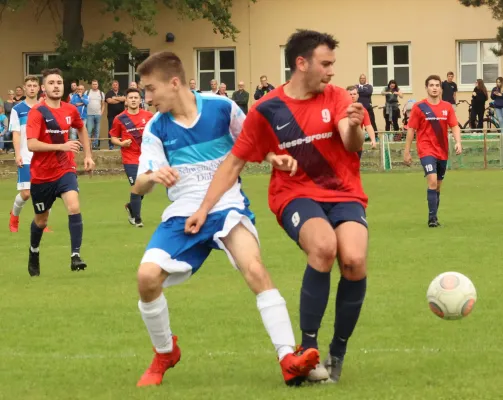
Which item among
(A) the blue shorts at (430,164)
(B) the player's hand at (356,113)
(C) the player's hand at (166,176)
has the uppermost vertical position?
(B) the player's hand at (356,113)

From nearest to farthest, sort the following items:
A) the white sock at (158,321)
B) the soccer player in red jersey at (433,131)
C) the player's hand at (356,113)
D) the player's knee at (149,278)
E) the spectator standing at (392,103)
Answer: the player's hand at (356,113) < the player's knee at (149,278) < the white sock at (158,321) < the soccer player in red jersey at (433,131) < the spectator standing at (392,103)

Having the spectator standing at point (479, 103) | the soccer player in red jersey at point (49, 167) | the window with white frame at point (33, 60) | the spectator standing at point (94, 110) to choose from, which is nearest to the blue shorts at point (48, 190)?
the soccer player in red jersey at point (49, 167)

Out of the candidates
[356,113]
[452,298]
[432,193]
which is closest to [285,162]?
[356,113]

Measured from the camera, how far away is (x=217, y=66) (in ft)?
144

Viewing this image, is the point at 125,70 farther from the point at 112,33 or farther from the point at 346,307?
the point at 346,307

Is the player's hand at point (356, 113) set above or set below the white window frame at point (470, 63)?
below

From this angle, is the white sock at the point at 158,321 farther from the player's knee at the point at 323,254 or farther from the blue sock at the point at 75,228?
the blue sock at the point at 75,228

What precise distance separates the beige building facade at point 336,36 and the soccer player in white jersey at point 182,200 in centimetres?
3518

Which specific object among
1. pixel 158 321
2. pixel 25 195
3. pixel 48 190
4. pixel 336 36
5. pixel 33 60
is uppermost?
pixel 336 36

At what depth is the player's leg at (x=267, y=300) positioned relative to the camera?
6.39 metres

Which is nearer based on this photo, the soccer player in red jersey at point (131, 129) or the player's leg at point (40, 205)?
the player's leg at point (40, 205)

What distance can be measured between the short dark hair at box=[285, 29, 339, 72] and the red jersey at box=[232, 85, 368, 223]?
0.72 ft

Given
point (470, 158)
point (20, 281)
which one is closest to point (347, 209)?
point (20, 281)

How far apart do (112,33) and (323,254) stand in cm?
3616
